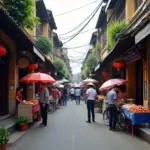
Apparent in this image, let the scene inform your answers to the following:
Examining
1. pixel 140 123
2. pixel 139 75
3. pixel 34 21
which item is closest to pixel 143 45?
pixel 139 75

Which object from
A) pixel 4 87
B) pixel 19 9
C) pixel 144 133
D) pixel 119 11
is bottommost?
pixel 144 133

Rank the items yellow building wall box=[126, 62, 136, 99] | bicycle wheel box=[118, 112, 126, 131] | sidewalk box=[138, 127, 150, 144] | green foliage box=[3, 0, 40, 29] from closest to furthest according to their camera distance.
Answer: sidewalk box=[138, 127, 150, 144]
bicycle wheel box=[118, 112, 126, 131]
green foliage box=[3, 0, 40, 29]
yellow building wall box=[126, 62, 136, 99]

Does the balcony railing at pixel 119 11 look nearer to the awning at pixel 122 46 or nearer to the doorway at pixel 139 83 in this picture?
the awning at pixel 122 46

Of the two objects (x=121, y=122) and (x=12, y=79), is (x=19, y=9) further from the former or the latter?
(x=121, y=122)

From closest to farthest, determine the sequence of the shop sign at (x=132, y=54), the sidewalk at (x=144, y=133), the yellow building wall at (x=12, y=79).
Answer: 1. the sidewalk at (x=144, y=133)
2. the shop sign at (x=132, y=54)
3. the yellow building wall at (x=12, y=79)

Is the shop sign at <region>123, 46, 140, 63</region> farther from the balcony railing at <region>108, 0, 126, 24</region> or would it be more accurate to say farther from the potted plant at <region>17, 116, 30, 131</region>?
the potted plant at <region>17, 116, 30, 131</region>

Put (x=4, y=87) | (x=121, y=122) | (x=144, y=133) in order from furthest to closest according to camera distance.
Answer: (x=4, y=87) < (x=121, y=122) < (x=144, y=133)

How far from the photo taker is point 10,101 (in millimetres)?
13664

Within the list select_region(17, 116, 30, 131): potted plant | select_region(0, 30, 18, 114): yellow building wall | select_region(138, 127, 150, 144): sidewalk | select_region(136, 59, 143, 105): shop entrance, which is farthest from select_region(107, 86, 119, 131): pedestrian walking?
select_region(0, 30, 18, 114): yellow building wall

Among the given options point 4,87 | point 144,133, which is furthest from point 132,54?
point 4,87

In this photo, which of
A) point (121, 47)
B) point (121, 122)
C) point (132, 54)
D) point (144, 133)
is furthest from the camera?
point (121, 47)

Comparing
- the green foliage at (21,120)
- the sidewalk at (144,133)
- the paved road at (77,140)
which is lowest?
the paved road at (77,140)

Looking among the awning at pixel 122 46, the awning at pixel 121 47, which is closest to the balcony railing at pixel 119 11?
the awning at pixel 121 47

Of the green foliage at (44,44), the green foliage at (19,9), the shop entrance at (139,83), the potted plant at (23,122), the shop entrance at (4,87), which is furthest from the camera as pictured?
the green foliage at (44,44)
